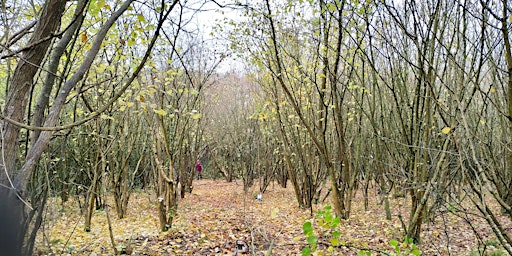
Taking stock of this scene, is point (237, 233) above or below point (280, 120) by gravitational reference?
below

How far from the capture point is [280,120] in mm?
7391

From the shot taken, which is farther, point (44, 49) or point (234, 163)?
point (234, 163)

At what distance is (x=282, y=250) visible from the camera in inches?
188

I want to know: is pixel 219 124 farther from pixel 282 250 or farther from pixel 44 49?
pixel 44 49

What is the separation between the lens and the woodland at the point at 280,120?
6.97 ft

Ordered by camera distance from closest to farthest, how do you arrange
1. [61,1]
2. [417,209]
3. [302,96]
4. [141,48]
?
1. [61,1]
2. [417,209]
3. [141,48]
4. [302,96]

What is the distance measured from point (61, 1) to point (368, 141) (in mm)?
8672

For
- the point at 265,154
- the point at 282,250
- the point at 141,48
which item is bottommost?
the point at 282,250

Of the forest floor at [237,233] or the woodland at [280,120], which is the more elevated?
the woodland at [280,120]

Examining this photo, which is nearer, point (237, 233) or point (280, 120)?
point (237, 233)

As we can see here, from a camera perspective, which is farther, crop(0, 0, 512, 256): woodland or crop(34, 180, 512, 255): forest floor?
crop(34, 180, 512, 255): forest floor

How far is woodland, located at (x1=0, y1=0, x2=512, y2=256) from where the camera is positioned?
2125mm

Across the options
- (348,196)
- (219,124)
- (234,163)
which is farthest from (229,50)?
(234,163)

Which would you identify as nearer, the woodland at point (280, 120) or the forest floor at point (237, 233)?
the woodland at point (280, 120)
